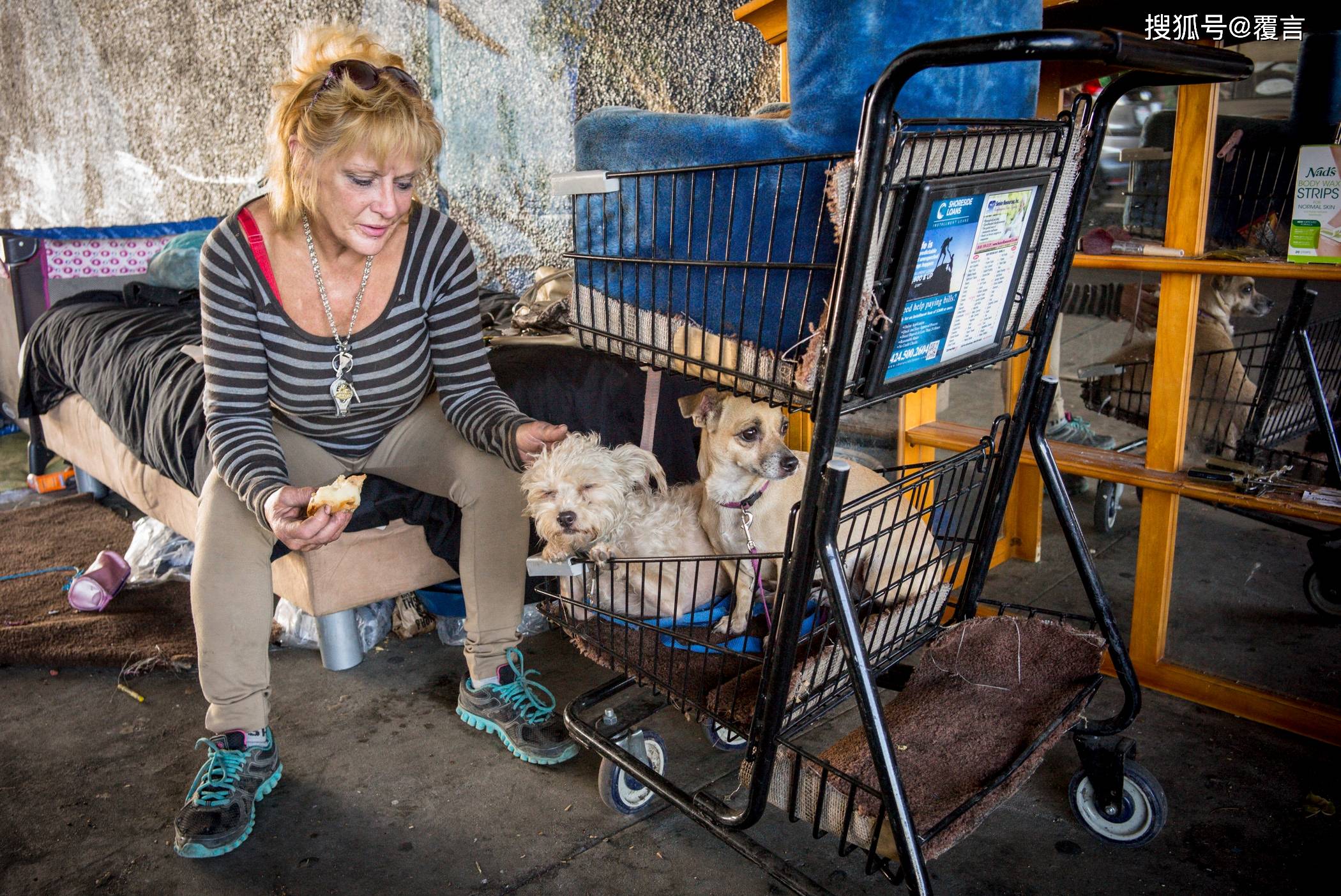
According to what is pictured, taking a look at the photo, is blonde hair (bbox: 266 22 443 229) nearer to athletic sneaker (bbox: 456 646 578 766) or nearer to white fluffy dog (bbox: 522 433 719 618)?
white fluffy dog (bbox: 522 433 719 618)

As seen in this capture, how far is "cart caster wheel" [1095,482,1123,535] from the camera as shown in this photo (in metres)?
3.27

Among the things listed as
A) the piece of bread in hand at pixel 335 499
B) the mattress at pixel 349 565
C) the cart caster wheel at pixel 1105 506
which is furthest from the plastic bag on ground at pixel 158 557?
the cart caster wheel at pixel 1105 506

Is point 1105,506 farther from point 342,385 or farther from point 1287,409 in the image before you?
point 342,385

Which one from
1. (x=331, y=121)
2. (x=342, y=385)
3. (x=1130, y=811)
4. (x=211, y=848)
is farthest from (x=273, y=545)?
(x=1130, y=811)

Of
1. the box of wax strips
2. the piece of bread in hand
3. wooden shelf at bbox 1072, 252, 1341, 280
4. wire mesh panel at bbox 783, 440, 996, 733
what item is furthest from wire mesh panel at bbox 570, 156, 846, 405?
the box of wax strips

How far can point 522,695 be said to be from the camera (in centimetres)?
220

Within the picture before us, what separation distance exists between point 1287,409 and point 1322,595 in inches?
22.6

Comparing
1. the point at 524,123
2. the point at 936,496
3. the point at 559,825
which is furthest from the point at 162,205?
the point at 936,496

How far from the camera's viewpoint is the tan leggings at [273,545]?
76.5 inches

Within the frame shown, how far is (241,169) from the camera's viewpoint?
4922 mm

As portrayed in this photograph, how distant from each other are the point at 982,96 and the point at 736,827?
48.7 inches

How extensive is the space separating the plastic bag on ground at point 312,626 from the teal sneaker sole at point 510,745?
56cm

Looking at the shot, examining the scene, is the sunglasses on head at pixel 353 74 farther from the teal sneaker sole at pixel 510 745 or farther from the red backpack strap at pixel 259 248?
the teal sneaker sole at pixel 510 745

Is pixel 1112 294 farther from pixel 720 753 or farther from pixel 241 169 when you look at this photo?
pixel 241 169
